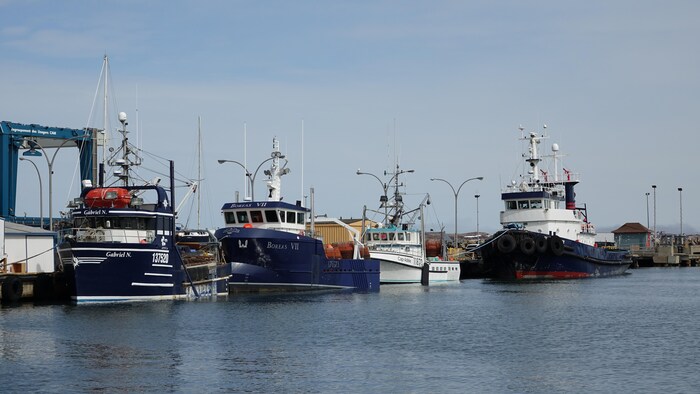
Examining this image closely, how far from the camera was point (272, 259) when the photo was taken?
58781 mm

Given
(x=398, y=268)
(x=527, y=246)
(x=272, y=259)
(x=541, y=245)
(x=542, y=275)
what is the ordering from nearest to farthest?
(x=272, y=259)
(x=398, y=268)
(x=527, y=246)
(x=541, y=245)
(x=542, y=275)

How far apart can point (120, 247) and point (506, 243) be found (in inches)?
1762

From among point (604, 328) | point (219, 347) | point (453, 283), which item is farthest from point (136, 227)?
point (453, 283)

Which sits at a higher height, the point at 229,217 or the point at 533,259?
the point at 229,217

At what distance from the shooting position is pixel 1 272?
51594mm

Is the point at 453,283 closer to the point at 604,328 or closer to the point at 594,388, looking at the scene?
the point at 604,328

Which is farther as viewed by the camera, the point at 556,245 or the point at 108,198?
the point at 556,245

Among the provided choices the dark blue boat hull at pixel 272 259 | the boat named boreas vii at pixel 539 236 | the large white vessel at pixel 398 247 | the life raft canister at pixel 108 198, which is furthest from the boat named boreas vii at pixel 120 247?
the boat named boreas vii at pixel 539 236

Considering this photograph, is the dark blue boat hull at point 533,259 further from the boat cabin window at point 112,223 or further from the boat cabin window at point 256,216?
the boat cabin window at point 112,223

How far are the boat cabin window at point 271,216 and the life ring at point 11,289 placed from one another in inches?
625

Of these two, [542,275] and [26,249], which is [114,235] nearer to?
[26,249]

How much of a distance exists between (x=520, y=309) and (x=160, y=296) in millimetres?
19638

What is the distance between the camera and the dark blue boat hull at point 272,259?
57.8 metres

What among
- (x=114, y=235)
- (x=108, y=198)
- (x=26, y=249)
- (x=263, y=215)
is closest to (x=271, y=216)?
(x=263, y=215)
